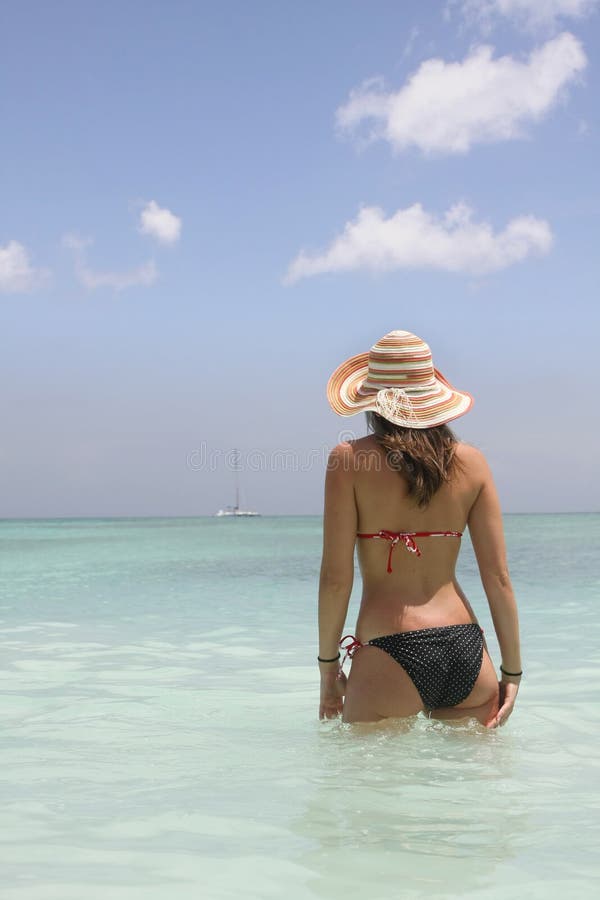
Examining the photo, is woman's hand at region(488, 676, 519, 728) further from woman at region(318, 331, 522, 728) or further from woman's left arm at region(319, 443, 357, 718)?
woman's left arm at region(319, 443, 357, 718)

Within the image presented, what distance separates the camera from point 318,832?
2752 mm

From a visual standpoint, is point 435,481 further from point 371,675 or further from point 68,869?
point 68,869

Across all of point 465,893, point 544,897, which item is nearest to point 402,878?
point 465,893

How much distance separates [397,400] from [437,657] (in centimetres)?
95

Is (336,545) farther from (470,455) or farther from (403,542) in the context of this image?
(470,455)

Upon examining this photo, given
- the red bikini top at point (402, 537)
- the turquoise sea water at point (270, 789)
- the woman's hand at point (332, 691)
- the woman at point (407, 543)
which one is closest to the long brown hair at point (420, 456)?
the woman at point (407, 543)

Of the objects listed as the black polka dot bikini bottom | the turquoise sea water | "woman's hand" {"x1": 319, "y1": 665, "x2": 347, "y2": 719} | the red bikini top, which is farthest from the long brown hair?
the turquoise sea water

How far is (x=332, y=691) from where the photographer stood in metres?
3.36

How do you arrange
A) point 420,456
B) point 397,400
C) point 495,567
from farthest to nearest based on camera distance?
1. point 495,567
2. point 397,400
3. point 420,456

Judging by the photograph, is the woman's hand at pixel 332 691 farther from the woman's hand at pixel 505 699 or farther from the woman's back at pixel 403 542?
the woman's hand at pixel 505 699

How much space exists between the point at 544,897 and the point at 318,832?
742mm

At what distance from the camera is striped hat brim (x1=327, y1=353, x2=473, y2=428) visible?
317 cm

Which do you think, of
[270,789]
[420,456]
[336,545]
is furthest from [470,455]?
[270,789]

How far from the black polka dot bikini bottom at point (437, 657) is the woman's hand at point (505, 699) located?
8.8 inches
